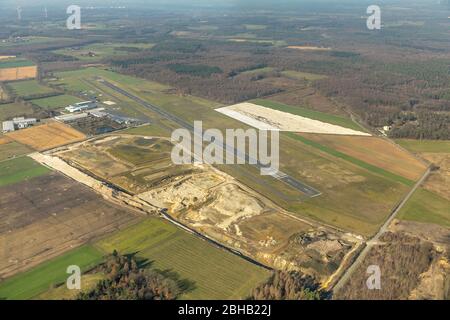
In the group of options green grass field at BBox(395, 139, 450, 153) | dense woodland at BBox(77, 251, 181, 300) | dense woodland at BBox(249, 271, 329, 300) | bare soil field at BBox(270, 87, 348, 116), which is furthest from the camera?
bare soil field at BBox(270, 87, 348, 116)

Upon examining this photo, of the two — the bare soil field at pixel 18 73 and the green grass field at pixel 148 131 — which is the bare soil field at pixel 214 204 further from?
the bare soil field at pixel 18 73

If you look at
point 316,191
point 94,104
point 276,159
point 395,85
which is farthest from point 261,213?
point 395,85

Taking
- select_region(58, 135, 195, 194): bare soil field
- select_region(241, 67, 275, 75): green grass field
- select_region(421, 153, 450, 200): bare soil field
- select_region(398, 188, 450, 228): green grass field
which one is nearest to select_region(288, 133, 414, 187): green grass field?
select_region(421, 153, 450, 200): bare soil field

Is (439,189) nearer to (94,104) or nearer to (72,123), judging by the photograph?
(72,123)

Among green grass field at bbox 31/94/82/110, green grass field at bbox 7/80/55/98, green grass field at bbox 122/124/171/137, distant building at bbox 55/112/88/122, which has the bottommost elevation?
green grass field at bbox 122/124/171/137

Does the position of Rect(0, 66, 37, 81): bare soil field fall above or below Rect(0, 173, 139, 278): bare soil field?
above

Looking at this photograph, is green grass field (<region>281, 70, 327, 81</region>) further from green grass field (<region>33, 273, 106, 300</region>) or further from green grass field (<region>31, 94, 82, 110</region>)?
green grass field (<region>33, 273, 106, 300</region>)

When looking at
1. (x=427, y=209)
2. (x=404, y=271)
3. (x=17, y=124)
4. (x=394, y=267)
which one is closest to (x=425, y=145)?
(x=427, y=209)
